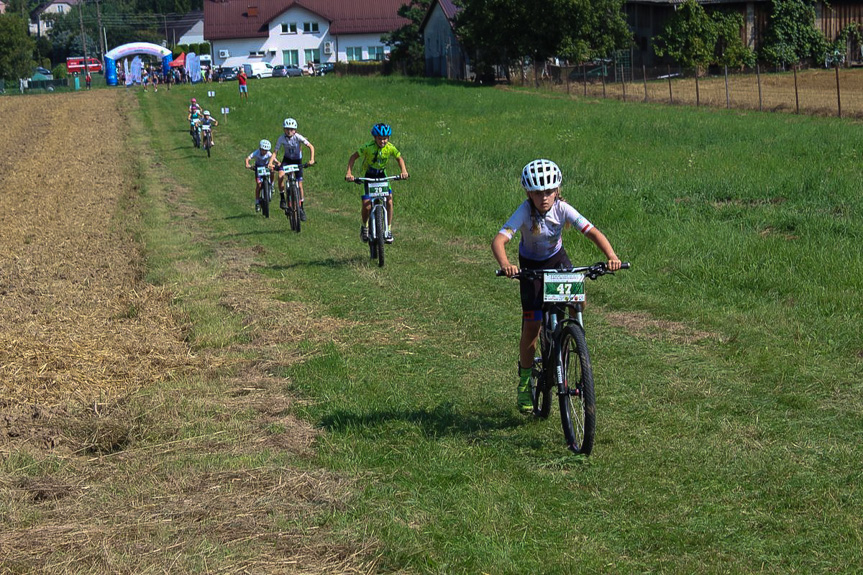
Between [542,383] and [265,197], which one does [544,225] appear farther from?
[265,197]

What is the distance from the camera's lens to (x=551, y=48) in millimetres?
57406

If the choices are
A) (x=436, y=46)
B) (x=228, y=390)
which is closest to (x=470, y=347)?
(x=228, y=390)

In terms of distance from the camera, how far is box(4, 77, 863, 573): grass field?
5402mm

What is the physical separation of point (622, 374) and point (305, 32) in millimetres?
104299

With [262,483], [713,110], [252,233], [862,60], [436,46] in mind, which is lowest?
[262,483]

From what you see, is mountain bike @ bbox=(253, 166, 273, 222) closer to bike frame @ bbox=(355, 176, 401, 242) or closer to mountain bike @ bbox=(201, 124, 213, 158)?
bike frame @ bbox=(355, 176, 401, 242)

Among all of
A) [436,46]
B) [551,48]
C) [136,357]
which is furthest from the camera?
[436,46]

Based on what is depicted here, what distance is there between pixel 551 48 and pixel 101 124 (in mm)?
25654

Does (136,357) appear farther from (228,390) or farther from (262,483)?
(262,483)

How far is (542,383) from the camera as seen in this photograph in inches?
280

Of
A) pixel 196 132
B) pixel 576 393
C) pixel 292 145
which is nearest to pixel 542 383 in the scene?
pixel 576 393

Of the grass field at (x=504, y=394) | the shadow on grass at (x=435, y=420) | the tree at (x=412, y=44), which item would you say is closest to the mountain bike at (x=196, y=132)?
the grass field at (x=504, y=394)

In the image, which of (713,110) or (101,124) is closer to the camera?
(713,110)

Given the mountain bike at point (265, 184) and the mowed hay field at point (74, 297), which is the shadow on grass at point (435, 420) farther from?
the mountain bike at point (265, 184)
